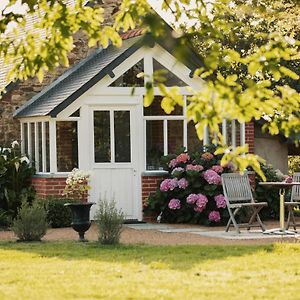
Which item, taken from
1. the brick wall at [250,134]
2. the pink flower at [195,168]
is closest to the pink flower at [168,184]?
the pink flower at [195,168]

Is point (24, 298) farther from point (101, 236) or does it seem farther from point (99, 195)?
point (99, 195)

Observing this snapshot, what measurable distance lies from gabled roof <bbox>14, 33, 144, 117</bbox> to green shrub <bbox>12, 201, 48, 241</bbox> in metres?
4.62

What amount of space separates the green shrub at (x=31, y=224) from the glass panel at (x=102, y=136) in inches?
185

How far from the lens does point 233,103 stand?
6.43 meters

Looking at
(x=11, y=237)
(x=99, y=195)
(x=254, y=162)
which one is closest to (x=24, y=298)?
(x=254, y=162)

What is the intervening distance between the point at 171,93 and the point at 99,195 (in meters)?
13.7

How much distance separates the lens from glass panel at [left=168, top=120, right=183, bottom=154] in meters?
21.1

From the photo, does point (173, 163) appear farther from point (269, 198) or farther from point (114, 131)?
point (269, 198)

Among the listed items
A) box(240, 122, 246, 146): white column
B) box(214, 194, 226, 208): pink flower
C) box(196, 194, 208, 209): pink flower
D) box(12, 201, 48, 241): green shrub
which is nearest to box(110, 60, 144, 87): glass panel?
box(240, 122, 246, 146): white column

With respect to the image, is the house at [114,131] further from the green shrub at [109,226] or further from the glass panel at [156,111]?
the green shrub at [109,226]

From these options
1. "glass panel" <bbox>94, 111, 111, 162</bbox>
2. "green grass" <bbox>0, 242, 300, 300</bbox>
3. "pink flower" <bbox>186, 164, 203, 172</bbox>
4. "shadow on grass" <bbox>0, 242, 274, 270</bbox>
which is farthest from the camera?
"glass panel" <bbox>94, 111, 111, 162</bbox>

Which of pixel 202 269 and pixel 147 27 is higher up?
pixel 147 27

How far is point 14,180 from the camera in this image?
20781mm

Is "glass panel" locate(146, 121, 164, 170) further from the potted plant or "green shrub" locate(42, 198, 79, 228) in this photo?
"green shrub" locate(42, 198, 79, 228)
